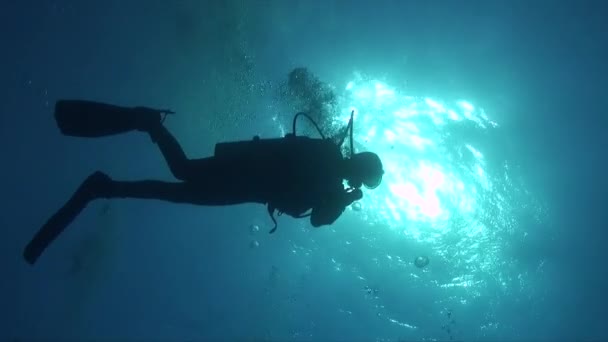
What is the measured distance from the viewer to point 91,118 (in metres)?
3.93

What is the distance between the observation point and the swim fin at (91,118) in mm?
3914

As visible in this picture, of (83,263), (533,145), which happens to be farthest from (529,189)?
(83,263)

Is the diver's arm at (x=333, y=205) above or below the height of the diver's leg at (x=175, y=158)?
above

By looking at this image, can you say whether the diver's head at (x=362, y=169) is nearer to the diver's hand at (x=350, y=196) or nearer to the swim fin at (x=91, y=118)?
the diver's hand at (x=350, y=196)

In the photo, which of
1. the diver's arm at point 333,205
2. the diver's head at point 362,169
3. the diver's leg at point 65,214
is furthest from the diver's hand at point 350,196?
the diver's leg at point 65,214

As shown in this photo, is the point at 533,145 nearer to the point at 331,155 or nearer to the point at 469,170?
the point at 469,170

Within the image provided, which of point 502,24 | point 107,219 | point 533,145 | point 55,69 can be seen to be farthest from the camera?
point 107,219

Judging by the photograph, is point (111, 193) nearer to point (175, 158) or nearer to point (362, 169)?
point (175, 158)

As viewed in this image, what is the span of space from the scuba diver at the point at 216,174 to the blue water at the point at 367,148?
34.9 feet

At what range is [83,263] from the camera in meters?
34.2

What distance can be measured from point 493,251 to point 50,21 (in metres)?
23.0

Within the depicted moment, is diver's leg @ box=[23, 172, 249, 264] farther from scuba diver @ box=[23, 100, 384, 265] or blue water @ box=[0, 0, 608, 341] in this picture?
blue water @ box=[0, 0, 608, 341]

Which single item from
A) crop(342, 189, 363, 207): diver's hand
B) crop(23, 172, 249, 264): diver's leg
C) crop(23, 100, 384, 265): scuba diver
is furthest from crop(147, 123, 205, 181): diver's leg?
crop(342, 189, 363, 207): diver's hand

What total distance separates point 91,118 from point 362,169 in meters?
2.86
